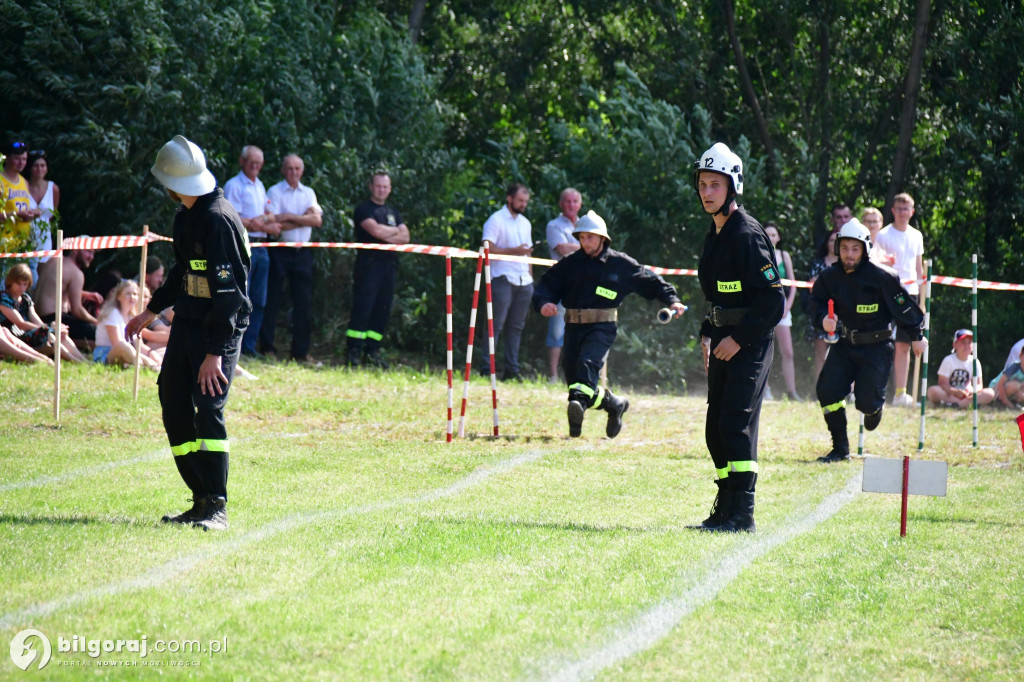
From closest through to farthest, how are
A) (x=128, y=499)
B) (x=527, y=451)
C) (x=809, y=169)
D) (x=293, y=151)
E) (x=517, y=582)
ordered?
(x=517, y=582) → (x=128, y=499) → (x=527, y=451) → (x=293, y=151) → (x=809, y=169)

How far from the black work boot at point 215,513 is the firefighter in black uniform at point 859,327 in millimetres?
5780

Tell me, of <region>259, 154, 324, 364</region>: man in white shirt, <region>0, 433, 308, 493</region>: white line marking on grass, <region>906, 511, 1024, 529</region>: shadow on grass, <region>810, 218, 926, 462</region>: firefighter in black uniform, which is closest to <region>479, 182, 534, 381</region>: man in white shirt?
<region>259, 154, 324, 364</region>: man in white shirt

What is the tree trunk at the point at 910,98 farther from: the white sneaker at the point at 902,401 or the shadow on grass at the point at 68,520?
the shadow on grass at the point at 68,520

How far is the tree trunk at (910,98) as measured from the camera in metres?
19.1

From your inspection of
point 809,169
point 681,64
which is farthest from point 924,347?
point 681,64

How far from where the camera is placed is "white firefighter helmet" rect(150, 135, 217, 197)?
709cm

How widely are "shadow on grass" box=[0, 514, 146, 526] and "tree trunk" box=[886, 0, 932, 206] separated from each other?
48.1 ft

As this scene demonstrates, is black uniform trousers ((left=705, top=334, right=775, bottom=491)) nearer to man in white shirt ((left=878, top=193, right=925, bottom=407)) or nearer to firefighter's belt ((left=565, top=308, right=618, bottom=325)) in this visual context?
firefighter's belt ((left=565, top=308, right=618, bottom=325))

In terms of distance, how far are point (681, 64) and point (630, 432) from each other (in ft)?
32.1

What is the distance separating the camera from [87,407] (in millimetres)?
11953

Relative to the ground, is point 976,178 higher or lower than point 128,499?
higher

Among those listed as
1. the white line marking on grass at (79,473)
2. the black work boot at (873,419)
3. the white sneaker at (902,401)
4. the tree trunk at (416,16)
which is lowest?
the white line marking on grass at (79,473)

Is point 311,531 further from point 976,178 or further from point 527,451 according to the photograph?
point 976,178

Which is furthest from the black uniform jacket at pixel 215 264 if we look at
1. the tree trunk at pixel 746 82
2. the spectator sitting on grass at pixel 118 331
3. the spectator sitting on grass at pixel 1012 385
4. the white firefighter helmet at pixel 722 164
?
the tree trunk at pixel 746 82
